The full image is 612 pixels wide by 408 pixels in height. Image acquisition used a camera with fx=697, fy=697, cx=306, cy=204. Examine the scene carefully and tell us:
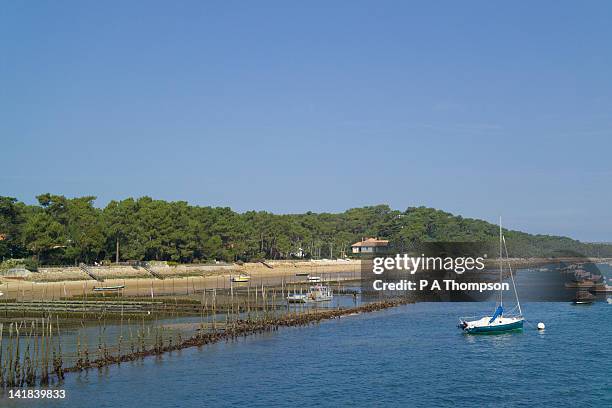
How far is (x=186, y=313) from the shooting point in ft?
237

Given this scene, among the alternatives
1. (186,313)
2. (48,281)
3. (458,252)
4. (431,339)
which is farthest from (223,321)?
(458,252)

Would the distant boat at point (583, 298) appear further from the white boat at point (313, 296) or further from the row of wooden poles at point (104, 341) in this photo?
the white boat at point (313, 296)

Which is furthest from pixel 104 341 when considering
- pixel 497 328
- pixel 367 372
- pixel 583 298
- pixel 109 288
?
pixel 583 298

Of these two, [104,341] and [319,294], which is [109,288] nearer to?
[319,294]

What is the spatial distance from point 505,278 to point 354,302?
7154cm

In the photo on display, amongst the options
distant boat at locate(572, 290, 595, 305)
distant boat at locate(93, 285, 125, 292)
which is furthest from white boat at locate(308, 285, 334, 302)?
distant boat at locate(572, 290, 595, 305)

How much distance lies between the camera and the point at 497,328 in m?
66.0

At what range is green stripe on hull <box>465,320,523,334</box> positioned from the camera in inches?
2576

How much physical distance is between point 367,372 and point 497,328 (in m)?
23.0

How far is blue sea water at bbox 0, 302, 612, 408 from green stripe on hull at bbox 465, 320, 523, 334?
65cm

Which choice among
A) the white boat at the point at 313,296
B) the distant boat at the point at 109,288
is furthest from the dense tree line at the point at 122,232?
the white boat at the point at 313,296

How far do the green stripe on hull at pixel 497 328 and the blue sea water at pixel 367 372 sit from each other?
0.65 meters

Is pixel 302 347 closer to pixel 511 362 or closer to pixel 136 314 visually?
pixel 511 362

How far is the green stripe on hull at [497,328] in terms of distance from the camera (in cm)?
6544
